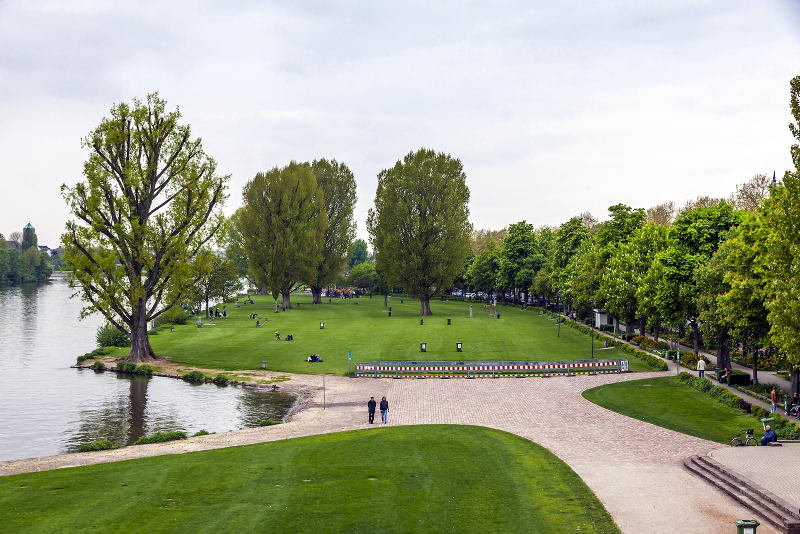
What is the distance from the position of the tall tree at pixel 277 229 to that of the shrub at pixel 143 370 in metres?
43.1

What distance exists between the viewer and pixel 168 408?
137ft

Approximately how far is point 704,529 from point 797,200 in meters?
15.1

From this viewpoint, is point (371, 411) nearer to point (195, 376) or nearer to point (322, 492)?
point (322, 492)

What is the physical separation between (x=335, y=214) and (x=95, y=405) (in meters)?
72.7

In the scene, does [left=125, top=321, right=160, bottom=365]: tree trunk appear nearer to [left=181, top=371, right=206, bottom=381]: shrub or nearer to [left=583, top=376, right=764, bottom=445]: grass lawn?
[left=181, top=371, right=206, bottom=381]: shrub

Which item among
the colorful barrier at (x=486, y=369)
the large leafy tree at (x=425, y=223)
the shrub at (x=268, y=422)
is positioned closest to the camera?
the shrub at (x=268, y=422)

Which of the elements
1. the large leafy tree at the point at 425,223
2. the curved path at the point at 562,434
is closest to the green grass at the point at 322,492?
the curved path at the point at 562,434

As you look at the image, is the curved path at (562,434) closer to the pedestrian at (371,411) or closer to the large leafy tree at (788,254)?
the pedestrian at (371,411)

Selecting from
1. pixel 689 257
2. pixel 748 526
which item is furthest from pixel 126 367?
pixel 748 526

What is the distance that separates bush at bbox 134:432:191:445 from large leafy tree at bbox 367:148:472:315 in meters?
61.2

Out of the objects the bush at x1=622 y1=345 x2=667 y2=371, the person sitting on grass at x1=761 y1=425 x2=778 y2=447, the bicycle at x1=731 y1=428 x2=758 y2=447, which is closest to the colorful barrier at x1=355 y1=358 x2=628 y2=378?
the bush at x1=622 y1=345 x2=667 y2=371

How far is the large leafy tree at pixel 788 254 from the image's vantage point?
2580 centimetres

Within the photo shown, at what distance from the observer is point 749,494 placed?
69.0 ft

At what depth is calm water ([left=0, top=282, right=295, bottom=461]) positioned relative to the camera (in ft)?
115
